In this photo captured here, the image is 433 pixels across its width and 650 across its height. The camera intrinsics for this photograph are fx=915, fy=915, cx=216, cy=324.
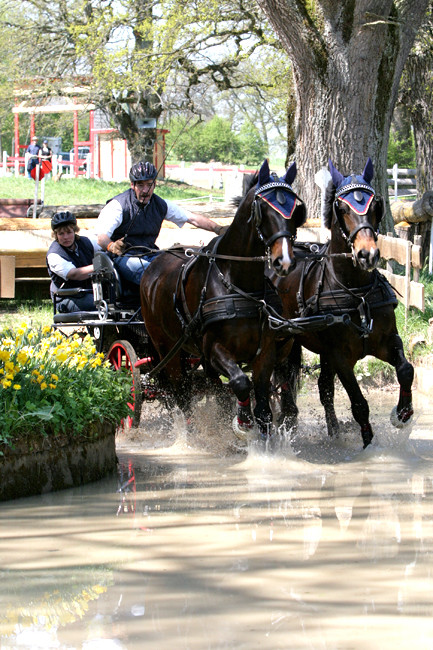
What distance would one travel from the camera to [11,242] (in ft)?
45.4

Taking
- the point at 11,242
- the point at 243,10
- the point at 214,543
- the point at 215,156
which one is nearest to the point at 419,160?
Answer: the point at 243,10

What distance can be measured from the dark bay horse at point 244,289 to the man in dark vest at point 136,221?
3.85ft

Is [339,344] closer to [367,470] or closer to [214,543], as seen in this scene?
[367,470]

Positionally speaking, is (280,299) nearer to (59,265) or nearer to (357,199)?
(357,199)

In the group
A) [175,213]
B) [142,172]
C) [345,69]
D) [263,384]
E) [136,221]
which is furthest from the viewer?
[345,69]

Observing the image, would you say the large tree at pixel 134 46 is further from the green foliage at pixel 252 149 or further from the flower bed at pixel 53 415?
the green foliage at pixel 252 149

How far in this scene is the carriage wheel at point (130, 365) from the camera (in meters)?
7.70

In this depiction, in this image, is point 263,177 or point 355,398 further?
point 355,398

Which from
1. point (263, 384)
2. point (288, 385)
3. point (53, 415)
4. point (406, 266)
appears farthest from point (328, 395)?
point (406, 266)

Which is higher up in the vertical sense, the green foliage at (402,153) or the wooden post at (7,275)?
the green foliage at (402,153)

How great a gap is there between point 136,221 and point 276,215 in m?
2.53

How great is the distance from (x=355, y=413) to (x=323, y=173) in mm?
2092

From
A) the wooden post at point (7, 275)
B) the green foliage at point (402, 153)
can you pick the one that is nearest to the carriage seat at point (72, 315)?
the wooden post at point (7, 275)

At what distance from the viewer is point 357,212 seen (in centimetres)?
656
